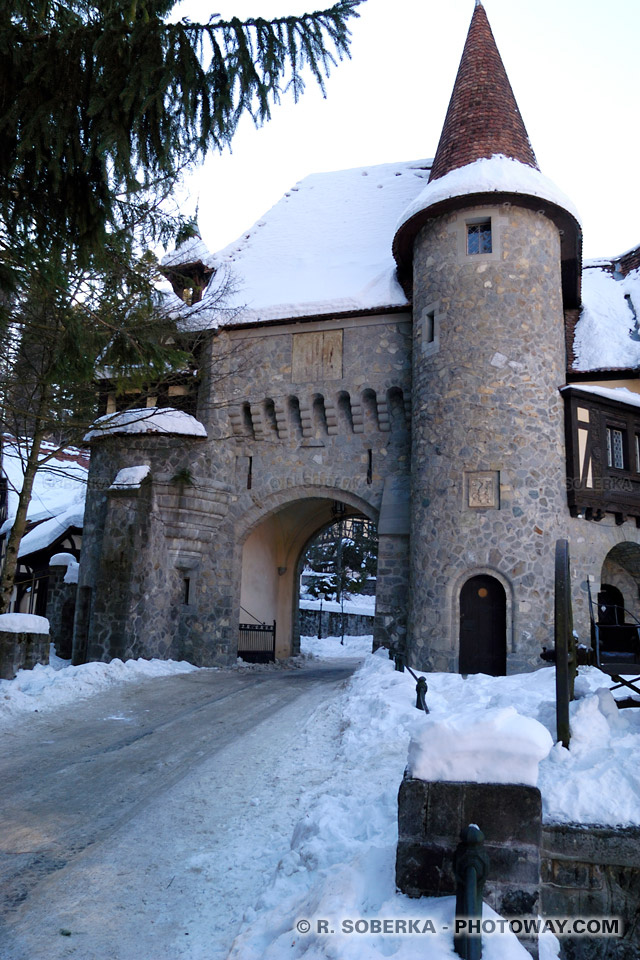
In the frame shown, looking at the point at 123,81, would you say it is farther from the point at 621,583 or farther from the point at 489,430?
the point at 621,583

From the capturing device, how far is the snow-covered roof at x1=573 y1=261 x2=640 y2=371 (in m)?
15.4

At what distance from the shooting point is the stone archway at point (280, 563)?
61.2 feet

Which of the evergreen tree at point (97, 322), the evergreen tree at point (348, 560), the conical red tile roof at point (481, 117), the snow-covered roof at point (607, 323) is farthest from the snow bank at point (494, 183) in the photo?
the evergreen tree at point (348, 560)

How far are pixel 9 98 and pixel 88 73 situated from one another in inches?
21.5

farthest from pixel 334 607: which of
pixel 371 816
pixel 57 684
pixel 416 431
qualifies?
pixel 371 816

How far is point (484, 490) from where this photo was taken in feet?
42.9

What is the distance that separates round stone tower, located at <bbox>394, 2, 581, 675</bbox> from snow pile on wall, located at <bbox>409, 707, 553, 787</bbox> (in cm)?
956

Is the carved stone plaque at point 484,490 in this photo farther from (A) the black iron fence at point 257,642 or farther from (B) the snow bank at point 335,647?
(B) the snow bank at point 335,647

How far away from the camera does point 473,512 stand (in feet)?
42.9

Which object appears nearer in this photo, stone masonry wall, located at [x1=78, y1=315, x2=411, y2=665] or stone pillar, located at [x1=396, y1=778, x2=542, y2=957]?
stone pillar, located at [x1=396, y1=778, x2=542, y2=957]

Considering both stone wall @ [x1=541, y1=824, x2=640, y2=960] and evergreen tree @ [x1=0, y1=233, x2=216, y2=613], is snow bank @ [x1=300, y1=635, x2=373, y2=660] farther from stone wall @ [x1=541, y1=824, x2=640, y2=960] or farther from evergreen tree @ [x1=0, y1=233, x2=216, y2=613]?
stone wall @ [x1=541, y1=824, x2=640, y2=960]

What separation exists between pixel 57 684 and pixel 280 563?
11.0m

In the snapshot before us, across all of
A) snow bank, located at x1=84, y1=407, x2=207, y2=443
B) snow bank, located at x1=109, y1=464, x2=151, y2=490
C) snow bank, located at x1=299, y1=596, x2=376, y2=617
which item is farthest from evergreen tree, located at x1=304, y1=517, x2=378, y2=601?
snow bank, located at x1=109, y1=464, x2=151, y2=490

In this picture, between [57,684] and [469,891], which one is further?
[57,684]
